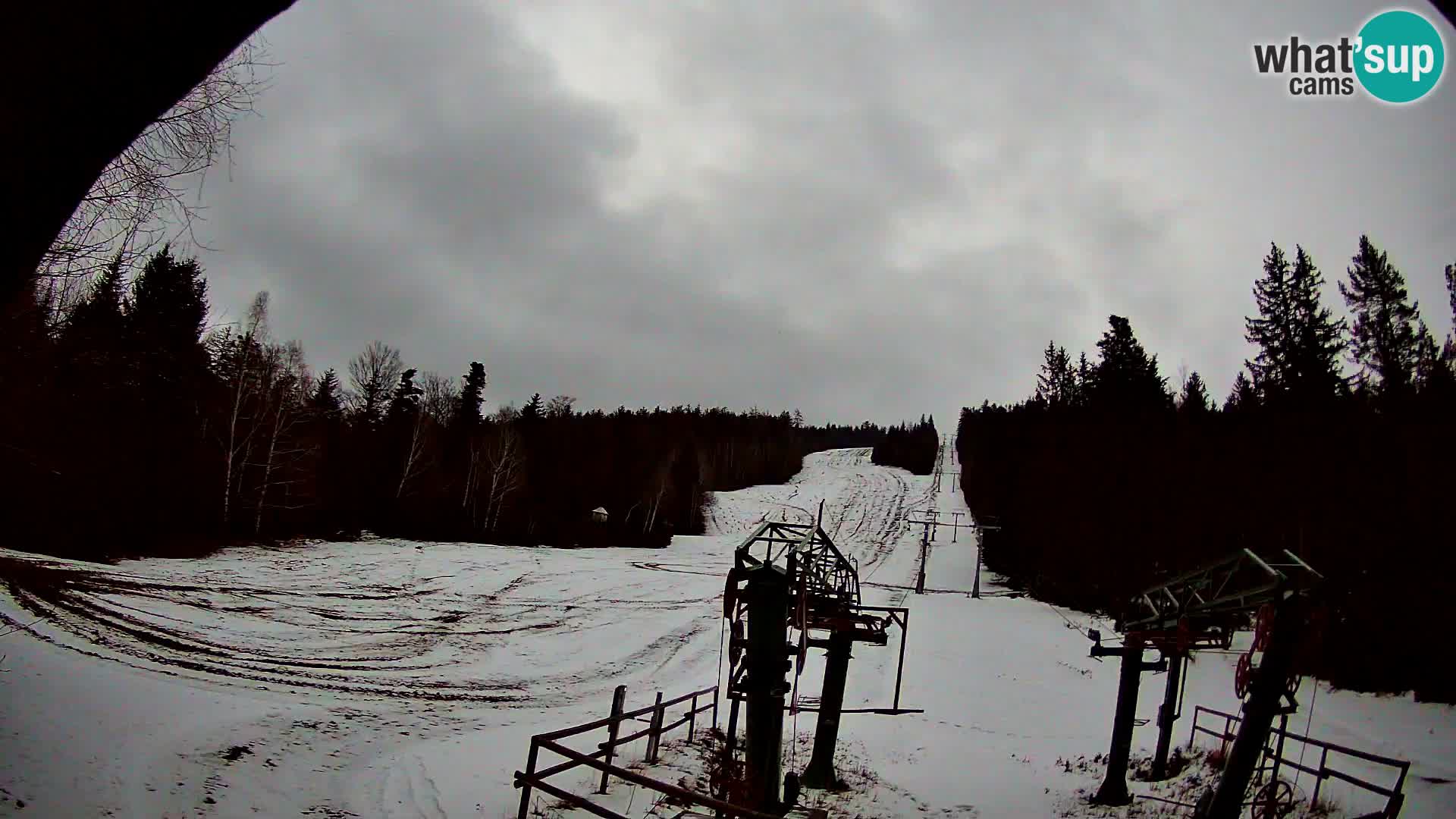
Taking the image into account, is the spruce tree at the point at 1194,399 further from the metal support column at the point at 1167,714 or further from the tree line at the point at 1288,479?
the metal support column at the point at 1167,714

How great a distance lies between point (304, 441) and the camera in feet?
136

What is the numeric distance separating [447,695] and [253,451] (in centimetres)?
2889

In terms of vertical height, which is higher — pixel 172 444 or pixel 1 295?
pixel 1 295

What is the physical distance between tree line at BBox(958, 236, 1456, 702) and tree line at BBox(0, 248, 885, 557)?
26179 millimetres

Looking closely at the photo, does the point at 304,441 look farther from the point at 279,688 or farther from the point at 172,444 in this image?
the point at 279,688

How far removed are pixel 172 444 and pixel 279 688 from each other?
24.6 meters

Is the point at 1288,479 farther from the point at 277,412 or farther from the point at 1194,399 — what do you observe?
the point at 277,412

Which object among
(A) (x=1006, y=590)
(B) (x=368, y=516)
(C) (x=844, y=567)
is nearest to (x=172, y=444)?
(B) (x=368, y=516)

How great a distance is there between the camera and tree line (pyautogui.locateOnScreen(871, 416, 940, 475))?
111 meters

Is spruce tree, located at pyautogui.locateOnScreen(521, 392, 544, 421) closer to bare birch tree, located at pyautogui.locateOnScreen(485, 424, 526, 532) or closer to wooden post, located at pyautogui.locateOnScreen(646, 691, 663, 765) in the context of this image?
bare birch tree, located at pyautogui.locateOnScreen(485, 424, 526, 532)

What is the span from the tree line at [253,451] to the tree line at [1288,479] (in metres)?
26.2

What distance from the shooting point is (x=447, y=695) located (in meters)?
18.3

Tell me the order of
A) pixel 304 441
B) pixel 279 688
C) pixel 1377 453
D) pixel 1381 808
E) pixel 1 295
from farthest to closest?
pixel 304 441, pixel 1377 453, pixel 279 688, pixel 1381 808, pixel 1 295

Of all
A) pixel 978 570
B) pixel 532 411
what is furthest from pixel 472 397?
Result: pixel 978 570
